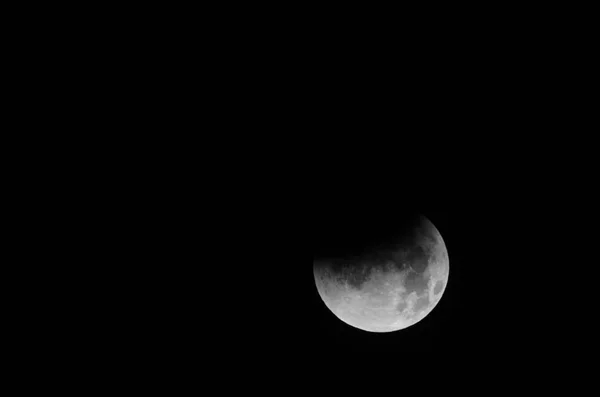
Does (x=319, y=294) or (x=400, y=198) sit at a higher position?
(x=400, y=198)

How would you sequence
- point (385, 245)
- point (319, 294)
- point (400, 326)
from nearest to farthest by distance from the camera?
point (385, 245) → point (400, 326) → point (319, 294)

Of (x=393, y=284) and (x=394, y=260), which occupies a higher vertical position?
(x=394, y=260)

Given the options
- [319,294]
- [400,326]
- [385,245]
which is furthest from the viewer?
[319,294]

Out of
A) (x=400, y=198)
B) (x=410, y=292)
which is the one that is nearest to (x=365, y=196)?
(x=400, y=198)

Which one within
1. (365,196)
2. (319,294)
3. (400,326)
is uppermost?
(365,196)

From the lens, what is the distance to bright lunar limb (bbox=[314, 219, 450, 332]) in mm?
3627

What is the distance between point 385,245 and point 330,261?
50 cm

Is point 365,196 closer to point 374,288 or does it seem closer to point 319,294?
point 374,288

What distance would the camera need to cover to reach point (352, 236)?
368 cm

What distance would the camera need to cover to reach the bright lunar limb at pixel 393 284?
3.63m

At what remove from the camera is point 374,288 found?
364 centimetres

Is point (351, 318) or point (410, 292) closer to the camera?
point (410, 292)

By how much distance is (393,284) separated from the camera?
362cm

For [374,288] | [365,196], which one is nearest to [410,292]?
[374,288]
